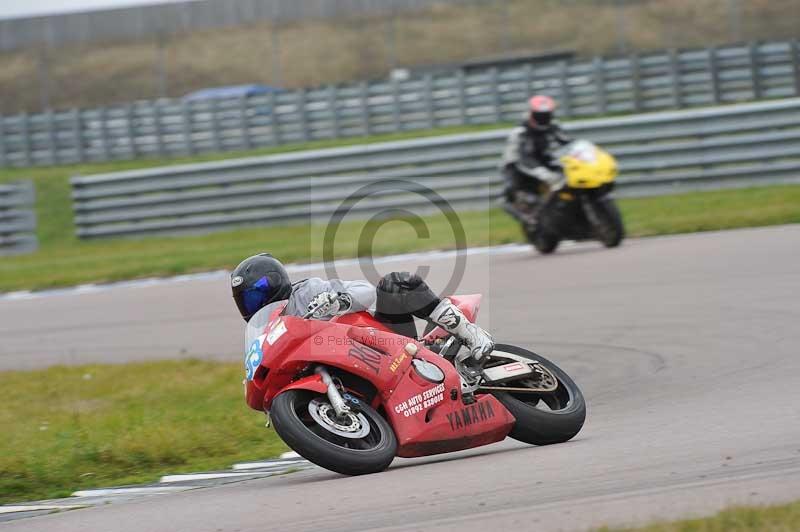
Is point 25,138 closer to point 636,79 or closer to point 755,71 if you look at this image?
point 636,79

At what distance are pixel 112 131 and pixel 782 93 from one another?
14413mm

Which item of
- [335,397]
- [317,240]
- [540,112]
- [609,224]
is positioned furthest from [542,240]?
[335,397]

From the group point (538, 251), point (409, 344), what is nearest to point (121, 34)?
point (538, 251)

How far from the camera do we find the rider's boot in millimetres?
6355

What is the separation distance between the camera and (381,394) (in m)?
6.13

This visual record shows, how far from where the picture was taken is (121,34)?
125ft

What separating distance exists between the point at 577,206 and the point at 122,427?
7.15 metres

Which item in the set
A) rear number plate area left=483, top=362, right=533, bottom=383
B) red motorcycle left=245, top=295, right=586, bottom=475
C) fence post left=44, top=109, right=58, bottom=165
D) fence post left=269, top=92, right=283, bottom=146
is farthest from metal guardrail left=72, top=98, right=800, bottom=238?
red motorcycle left=245, top=295, right=586, bottom=475

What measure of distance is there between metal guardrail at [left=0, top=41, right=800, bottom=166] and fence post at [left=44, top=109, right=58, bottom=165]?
0.02 m

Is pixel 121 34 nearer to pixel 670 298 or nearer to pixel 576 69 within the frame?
pixel 576 69

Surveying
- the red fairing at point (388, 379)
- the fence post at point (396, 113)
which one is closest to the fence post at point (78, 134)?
the fence post at point (396, 113)

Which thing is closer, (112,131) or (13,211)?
(13,211)

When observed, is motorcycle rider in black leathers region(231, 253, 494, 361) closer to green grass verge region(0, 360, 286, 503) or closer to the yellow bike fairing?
green grass verge region(0, 360, 286, 503)

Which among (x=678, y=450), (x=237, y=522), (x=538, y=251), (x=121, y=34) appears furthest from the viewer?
(x=121, y=34)
